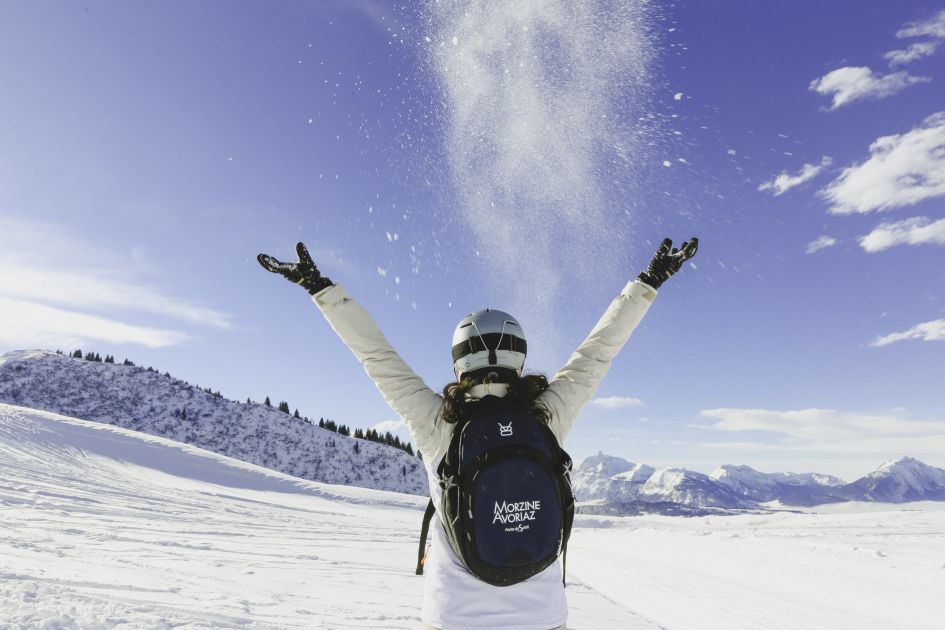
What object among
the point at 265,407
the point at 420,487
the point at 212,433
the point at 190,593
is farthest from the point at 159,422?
the point at 190,593

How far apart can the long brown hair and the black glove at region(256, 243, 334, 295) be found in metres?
0.82

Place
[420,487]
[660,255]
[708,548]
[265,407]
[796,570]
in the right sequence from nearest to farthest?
[660,255]
[796,570]
[708,548]
[420,487]
[265,407]

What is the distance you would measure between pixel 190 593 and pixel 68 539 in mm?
4301

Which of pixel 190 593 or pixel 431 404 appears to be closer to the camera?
pixel 431 404

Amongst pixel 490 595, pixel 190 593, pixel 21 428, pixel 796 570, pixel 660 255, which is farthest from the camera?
pixel 21 428

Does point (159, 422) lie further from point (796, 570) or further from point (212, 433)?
point (796, 570)

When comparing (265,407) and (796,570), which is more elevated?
(265,407)

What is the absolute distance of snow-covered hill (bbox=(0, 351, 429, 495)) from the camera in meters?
60.1

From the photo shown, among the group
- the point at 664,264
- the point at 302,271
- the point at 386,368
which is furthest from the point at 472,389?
the point at 664,264

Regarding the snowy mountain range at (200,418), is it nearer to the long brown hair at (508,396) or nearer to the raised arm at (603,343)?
the raised arm at (603,343)

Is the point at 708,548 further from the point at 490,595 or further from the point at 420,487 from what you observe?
the point at 420,487

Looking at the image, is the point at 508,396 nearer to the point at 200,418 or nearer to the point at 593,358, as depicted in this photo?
the point at 593,358

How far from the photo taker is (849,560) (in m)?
13.0

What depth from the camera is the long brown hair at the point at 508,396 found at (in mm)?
2379
